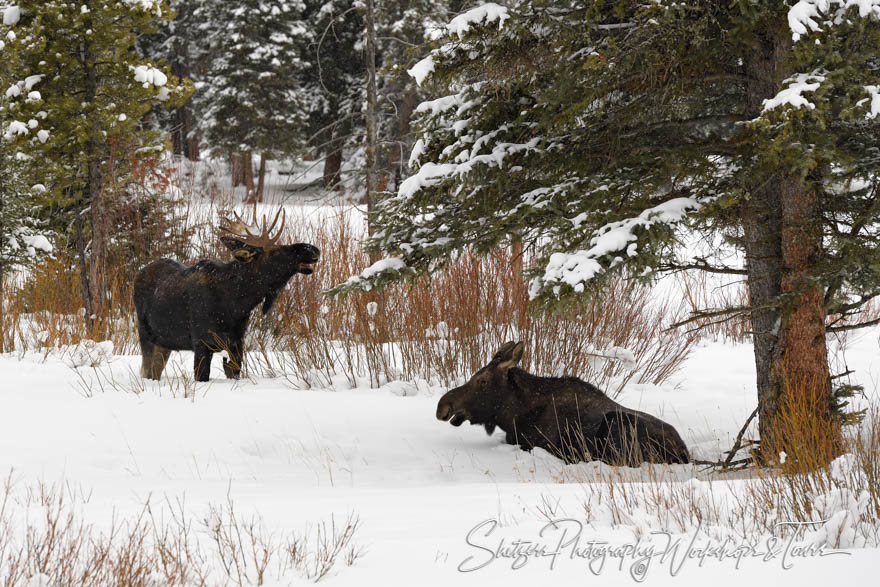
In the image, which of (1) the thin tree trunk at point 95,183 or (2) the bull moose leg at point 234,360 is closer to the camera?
(2) the bull moose leg at point 234,360

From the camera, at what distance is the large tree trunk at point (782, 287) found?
510 cm

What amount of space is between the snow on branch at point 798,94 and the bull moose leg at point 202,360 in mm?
5525

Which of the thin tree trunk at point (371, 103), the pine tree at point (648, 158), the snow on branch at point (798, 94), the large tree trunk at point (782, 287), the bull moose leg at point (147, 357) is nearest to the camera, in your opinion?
the snow on branch at point (798, 94)

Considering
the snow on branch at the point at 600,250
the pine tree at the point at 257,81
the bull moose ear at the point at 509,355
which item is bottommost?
the bull moose ear at the point at 509,355

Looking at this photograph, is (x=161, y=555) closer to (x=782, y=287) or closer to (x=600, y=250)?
(x=600, y=250)

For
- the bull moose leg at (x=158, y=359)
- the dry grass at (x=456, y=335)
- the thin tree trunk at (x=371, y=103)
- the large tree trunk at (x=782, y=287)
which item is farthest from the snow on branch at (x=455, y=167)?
the thin tree trunk at (x=371, y=103)

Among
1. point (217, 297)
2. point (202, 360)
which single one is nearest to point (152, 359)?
point (202, 360)

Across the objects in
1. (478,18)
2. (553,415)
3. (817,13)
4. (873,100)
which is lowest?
(553,415)

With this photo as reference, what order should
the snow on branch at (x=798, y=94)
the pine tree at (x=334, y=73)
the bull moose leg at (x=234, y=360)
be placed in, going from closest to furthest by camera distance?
the snow on branch at (x=798, y=94)
the bull moose leg at (x=234, y=360)
the pine tree at (x=334, y=73)

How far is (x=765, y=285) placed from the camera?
5715mm

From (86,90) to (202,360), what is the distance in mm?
7309

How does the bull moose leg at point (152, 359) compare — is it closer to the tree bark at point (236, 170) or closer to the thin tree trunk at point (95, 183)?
the thin tree trunk at point (95, 183)

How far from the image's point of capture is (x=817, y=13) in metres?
4.10

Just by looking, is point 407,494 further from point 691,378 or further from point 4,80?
point 4,80
